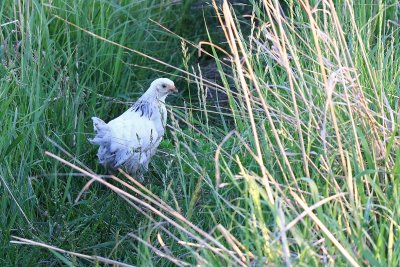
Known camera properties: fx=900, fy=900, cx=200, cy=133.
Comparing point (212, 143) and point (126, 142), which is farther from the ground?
point (212, 143)

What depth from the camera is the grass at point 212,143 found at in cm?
237

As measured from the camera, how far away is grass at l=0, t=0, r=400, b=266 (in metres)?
2.37

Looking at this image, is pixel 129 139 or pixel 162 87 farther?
pixel 162 87

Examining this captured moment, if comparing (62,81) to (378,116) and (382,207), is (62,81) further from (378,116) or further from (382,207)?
(382,207)

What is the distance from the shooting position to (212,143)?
3.48 m

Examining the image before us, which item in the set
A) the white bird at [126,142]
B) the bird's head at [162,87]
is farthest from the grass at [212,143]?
the bird's head at [162,87]

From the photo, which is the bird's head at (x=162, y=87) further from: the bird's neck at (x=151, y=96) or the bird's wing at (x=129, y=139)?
the bird's wing at (x=129, y=139)

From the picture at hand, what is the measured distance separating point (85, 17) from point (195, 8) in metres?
1.06

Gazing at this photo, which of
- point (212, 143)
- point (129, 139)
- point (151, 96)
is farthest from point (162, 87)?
point (212, 143)

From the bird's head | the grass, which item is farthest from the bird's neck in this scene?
the grass

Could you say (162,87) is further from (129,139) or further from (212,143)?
(212,143)

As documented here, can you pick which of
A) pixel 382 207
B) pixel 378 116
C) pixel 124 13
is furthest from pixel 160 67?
pixel 382 207

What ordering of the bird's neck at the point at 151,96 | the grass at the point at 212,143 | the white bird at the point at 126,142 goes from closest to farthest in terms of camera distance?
1. the grass at the point at 212,143
2. the white bird at the point at 126,142
3. the bird's neck at the point at 151,96

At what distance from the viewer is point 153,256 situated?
9.90ft
